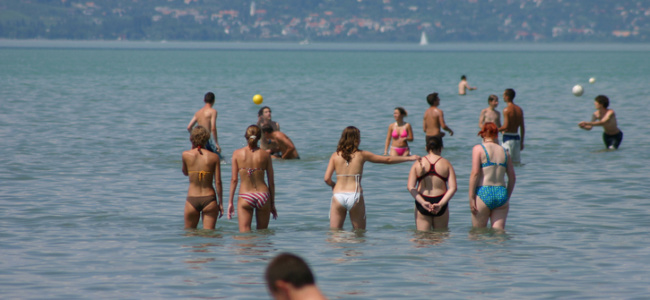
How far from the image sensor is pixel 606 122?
66.1 ft

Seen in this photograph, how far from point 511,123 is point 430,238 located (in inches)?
265

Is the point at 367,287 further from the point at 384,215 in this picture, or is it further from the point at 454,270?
the point at 384,215

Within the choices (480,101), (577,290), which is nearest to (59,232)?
(577,290)

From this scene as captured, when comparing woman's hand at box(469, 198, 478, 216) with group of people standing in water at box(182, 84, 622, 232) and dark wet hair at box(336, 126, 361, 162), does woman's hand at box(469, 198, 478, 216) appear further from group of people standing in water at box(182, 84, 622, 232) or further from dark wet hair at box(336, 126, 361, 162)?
dark wet hair at box(336, 126, 361, 162)

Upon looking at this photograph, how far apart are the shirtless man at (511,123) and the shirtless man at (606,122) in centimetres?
159

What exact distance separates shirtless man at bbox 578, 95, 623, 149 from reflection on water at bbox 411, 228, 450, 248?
818 centimetres

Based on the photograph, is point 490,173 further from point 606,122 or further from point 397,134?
point 606,122

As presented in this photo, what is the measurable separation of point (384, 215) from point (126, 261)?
4739mm

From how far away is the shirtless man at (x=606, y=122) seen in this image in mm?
19263

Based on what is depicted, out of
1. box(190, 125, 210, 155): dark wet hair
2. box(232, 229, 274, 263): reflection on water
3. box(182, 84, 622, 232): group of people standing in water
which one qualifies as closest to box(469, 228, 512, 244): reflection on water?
box(182, 84, 622, 232): group of people standing in water

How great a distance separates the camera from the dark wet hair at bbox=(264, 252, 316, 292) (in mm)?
3900

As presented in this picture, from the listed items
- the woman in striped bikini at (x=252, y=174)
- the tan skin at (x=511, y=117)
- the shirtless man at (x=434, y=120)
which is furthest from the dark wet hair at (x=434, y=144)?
the shirtless man at (x=434, y=120)

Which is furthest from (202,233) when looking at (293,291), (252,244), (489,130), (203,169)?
(293,291)

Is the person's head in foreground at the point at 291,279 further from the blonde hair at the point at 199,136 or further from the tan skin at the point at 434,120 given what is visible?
the tan skin at the point at 434,120
